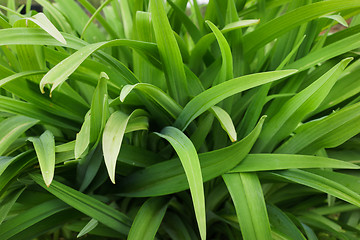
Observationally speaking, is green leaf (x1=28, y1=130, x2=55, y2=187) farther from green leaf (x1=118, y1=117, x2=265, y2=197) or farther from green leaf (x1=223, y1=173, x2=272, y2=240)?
green leaf (x1=223, y1=173, x2=272, y2=240)

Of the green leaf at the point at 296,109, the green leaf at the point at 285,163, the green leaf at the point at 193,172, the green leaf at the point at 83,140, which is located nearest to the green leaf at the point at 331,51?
the green leaf at the point at 296,109

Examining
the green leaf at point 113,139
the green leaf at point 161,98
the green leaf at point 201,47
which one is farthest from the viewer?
the green leaf at point 201,47

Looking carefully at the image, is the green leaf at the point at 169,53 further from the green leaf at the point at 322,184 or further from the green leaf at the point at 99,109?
the green leaf at the point at 322,184

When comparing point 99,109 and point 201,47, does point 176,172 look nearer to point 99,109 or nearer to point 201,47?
point 99,109

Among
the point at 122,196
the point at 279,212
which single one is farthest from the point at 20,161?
the point at 279,212

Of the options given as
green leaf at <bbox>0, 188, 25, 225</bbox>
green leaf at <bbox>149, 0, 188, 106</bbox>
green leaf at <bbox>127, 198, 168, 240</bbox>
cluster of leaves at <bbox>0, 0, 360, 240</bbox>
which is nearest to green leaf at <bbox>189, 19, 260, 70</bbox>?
cluster of leaves at <bbox>0, 0, 360, 240</bbox>

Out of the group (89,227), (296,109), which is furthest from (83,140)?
(296,109)

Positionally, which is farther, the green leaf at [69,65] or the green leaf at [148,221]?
the green leaf at [148,221]

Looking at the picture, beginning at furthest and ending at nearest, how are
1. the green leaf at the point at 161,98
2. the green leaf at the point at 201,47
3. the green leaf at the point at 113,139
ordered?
the green leaf at the point at 201,47 < the green leaf at the point at 161,98 < the green leaf at the point at 113,139
